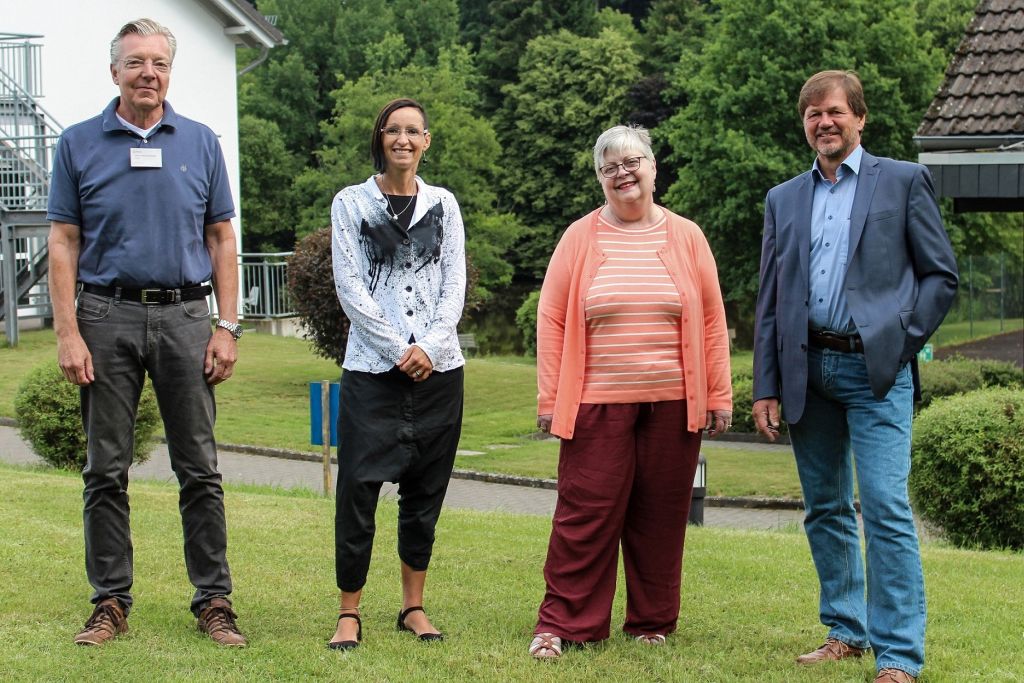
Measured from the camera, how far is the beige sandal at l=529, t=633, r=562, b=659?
524 cm

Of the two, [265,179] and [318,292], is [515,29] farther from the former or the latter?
[318,292]

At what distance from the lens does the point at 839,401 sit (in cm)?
509

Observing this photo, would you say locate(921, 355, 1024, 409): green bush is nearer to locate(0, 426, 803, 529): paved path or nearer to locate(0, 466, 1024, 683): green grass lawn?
locate(0, 426, 803, 529): paved path

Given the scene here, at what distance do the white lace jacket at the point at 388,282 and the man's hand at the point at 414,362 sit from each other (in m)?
0.02

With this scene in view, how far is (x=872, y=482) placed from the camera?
4.93 meters

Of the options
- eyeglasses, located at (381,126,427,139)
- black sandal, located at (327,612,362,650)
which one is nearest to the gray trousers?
black sandal, located at (327,612,362,650)

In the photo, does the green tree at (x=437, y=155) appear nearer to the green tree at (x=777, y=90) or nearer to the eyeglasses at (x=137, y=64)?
the green tree at (x=777, y=90)

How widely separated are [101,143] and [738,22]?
3963 centimetres

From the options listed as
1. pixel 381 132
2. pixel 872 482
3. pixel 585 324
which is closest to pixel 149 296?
pixel 381 132

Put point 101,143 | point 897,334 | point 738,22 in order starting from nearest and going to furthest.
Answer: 1. point 897,334
2. point 101,143
3. point 738,22

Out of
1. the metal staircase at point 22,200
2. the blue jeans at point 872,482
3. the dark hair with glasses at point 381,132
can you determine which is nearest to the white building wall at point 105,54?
the metal staircase at point 22,200

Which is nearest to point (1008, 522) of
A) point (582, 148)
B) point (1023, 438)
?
point (1023, 438)

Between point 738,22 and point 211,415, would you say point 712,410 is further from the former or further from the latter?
point 738,22

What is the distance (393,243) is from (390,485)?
763 cm
